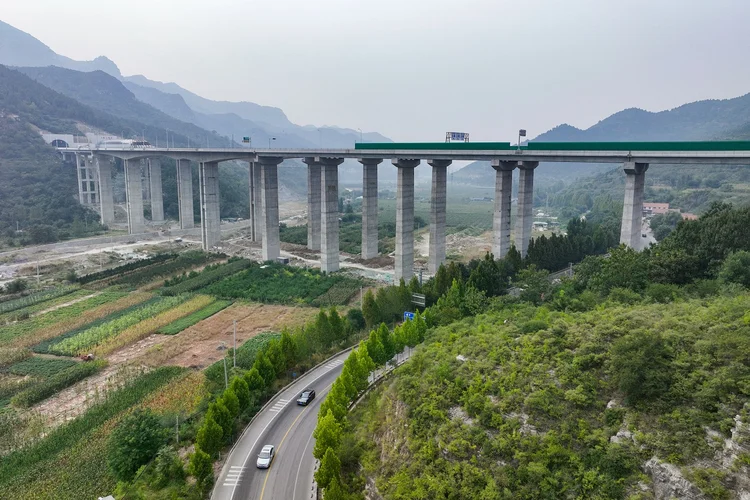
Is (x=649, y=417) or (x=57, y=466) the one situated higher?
(x=649, y=417)

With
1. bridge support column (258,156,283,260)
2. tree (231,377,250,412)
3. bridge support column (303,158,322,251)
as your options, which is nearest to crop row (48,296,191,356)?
bridge support column (258,156,283,260)

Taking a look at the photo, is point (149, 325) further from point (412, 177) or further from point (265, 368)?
point (412, 177)

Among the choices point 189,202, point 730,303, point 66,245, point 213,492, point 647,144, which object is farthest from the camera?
Result: point 189,202

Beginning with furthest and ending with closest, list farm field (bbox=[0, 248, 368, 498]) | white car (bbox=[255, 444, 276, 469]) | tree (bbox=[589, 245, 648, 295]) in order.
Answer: tree (bbox=[589, 245, 648, 295])
farm field (bbox=[0, 248, 368, 498])
white car (bbox=[255, 444, 276, 469])

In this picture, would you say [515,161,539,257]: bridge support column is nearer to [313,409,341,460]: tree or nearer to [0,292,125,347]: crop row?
[313,409,341,460]: tree

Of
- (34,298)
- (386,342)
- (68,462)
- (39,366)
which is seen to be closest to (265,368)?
(386,342)

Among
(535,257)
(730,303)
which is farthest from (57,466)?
(535,257)

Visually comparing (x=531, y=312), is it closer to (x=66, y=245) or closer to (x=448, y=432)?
(x=448, y=432)
